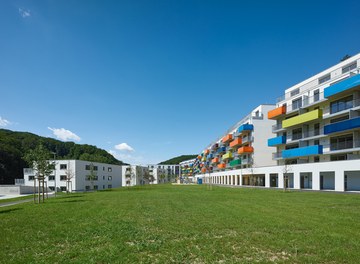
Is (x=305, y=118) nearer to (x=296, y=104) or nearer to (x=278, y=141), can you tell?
(x=296, y=104)

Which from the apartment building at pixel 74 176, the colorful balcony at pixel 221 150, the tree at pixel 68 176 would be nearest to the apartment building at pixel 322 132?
the colorful balcony at pixel 221 150

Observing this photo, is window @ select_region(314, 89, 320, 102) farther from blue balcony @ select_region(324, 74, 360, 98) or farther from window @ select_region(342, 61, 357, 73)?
window @ select_region(342, 61, 357, 73)

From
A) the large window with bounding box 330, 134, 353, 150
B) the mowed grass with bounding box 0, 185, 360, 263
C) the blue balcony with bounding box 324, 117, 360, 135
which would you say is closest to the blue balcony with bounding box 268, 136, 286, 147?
the large window with bounding box 330, 134, 353, 150

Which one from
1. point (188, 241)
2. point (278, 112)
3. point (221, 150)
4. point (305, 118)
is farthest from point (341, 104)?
point (221, 150)

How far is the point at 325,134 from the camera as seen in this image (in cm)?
4356

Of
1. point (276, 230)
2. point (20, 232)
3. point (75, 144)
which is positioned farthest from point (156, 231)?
point (75, 144)

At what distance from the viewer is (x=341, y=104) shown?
42.0 metres

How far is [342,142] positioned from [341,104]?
21.0 feet

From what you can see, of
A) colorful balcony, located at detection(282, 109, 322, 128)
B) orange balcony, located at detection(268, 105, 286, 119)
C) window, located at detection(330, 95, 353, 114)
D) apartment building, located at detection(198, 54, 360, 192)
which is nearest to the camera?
apartment building, located at detection(198, 54, 360, 192)

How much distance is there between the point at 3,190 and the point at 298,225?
7056 cm

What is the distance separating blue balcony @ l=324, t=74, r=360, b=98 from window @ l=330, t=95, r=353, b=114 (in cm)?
247

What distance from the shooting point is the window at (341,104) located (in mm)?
40616

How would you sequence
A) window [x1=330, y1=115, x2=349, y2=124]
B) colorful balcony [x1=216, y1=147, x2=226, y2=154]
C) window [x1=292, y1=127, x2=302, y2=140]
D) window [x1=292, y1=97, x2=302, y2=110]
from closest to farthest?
window [x1=330, y1=115, x2=349, y2=124] < window [x1=292, y1=97, x2=302, y2=110] < window [x1=292, y1=127, x2=302, y2=140] < colorful balcony [x1=216, y1=147, x2=226, y2=154]

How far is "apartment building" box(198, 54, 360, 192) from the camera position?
125 ft
